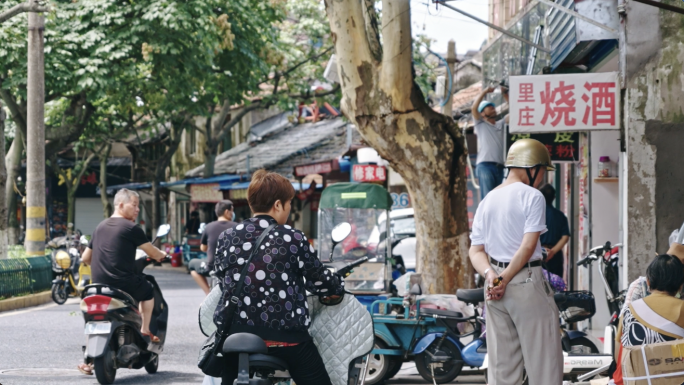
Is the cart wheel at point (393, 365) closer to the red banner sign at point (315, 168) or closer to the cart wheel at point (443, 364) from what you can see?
the cart wheel at point (443, 364)

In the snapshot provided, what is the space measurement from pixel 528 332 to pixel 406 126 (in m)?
4.82

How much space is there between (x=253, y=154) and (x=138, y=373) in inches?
1010

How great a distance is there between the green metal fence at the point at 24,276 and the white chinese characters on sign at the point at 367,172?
8703mm

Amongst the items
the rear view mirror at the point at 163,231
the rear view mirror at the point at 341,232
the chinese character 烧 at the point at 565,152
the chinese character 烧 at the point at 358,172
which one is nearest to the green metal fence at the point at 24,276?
the rear view mirror at the point at 163,231

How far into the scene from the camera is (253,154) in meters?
34.6

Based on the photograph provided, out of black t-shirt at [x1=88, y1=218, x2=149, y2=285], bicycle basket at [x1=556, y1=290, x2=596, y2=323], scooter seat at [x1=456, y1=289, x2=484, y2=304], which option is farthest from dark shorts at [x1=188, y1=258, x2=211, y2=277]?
bicycle basket at [x1=556, y1=290, x2=596, y2=323]

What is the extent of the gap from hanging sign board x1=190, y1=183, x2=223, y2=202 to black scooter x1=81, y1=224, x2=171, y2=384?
23.6 meters

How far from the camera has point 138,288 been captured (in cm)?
852

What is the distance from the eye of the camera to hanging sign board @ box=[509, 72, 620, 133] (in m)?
8.12

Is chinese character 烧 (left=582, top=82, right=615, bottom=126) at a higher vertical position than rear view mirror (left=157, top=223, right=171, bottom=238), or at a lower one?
higher

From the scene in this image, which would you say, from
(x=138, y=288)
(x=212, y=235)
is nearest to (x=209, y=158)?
(x=212, y=235)

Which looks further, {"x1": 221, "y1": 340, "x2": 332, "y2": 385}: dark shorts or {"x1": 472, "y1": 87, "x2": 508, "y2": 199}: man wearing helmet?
{"x1": 472, "y1": 87, "x2": 508, "y2": 199}: man wearing helmet

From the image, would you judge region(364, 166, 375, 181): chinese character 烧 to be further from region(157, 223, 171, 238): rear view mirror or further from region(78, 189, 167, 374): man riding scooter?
region(78, 189, 167, 374): man riding scooter

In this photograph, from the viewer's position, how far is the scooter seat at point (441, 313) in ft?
27.5
